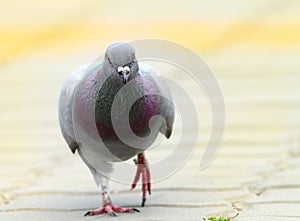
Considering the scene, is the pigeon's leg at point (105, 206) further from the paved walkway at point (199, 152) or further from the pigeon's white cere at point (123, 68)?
the pigeon's white cere at point (123, 68)

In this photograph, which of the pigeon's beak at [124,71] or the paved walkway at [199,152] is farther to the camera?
the paved walkway at [199,152]

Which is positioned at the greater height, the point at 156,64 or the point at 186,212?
the point at 156,64

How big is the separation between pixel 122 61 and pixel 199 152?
2.35 metres

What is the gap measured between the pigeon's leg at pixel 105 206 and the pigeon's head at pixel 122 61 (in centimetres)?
78

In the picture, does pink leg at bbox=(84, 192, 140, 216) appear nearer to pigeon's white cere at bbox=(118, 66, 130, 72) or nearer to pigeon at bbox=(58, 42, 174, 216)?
pigeon at bbox=(58, 42, 174, 216)

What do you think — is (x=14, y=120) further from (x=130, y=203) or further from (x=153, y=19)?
(x=153, y=19)

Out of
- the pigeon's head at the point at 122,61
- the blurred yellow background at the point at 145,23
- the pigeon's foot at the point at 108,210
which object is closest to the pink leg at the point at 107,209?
the pigeon's foot at the point at 108,210

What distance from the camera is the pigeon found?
4320 millimetres

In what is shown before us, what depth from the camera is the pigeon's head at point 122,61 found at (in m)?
4.26

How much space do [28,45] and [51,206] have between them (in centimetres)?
772

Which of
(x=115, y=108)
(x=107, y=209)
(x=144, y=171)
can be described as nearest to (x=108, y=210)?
(x=107, y=209)

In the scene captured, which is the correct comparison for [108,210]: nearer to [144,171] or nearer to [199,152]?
[144,171]

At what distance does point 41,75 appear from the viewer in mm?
10516

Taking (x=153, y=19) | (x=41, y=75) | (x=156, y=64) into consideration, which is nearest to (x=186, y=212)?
(x=156, y=64)
